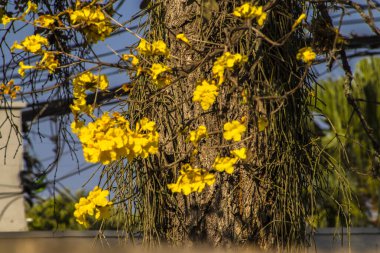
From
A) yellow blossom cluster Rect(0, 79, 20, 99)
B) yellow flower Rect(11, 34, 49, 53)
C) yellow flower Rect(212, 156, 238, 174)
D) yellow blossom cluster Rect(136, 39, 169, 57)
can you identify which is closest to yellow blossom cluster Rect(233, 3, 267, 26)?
yellow blossom cluster Rect(136, 39, 169, 57)

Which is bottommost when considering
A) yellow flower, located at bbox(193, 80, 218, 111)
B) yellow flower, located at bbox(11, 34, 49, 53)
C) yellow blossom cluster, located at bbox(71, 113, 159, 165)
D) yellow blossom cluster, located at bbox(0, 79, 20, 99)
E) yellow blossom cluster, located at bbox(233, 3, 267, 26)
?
yellow blossom cluster, located at bbox(71, 113, 159, 165)

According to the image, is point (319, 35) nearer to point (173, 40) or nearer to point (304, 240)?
point (173, 40)

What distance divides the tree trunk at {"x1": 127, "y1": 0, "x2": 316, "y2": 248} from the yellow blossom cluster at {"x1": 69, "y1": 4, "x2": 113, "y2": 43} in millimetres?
184

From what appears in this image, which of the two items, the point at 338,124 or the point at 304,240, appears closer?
the point at 304,240

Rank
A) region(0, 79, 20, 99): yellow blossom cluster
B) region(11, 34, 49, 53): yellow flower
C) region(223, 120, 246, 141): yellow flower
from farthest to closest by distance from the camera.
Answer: region(0, 79, 20, 99): yellow blossom cluster
region(11, 34, 49, 53): yellow flower
region(223, 120, 246, 141): yellow flower

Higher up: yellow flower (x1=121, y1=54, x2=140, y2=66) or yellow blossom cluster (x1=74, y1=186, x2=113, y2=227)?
yellow flower (x1=121, y1=54, x2=140, y2=66)

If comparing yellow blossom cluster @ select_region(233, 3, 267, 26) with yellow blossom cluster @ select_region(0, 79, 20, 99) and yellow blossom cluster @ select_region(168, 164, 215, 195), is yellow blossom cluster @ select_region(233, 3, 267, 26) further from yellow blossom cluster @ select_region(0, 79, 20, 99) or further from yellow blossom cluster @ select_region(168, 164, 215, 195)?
yellow blossom cluster @ select_region(0, 79, 20, 99)

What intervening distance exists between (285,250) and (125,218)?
1.47 feet

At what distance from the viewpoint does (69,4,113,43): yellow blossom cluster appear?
1.82 m

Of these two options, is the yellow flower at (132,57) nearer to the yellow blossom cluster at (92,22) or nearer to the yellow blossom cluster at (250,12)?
the yellow blossom cluster at (92,22)

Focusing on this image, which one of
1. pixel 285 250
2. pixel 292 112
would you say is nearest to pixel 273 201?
pixel 285 250

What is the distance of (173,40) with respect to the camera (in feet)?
6.91

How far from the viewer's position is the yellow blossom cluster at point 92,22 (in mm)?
1815

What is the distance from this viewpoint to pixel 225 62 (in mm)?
1676
